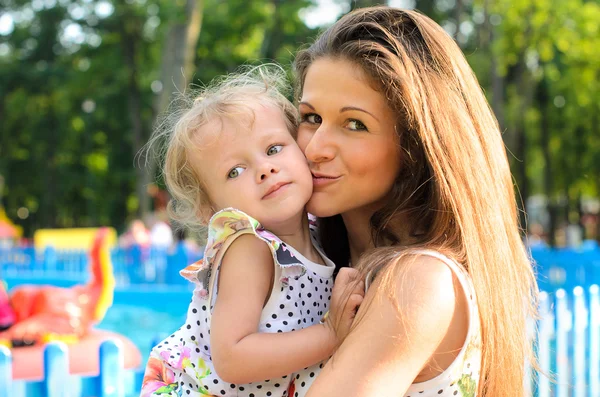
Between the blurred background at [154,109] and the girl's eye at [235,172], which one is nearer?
the girl's eye at [235,172]

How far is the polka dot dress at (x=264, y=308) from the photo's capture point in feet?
5.74

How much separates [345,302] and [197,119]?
0.75 m

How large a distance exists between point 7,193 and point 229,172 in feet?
114

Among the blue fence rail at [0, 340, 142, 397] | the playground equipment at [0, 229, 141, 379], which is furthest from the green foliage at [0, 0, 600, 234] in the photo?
the blue fence rail at [0, 340, 142, 397]

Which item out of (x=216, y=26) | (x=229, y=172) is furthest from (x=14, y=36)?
(x=229, y=172)

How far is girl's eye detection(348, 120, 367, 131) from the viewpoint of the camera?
180cm

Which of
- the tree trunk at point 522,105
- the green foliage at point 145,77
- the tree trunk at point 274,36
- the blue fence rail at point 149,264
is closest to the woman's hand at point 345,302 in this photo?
the blue fence rail at point 149,264

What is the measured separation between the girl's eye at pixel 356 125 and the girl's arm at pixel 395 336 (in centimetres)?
42

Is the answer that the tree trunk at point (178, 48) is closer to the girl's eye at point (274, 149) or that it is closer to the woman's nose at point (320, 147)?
the girl's eye at point (274, 149)

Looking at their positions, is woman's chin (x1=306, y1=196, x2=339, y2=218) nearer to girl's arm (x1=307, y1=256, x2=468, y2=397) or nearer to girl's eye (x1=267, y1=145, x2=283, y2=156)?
girl's eye (x1=267, y1=145, x2=283, y2=156)

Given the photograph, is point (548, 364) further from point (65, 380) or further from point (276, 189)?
point (276, 189)

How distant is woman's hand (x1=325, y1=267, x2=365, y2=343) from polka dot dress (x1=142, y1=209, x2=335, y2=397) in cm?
15

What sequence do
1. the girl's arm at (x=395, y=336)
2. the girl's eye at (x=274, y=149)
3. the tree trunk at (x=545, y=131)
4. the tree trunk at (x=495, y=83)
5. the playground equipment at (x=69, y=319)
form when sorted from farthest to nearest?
1. the tree trunk at (x=545, y=131)
2. the tree trunk at (x=495, y=83)
3. the playground equipment at (x=69, y=319)
4. the girl's eye at (x=274, y=149)
5. the girl's arm at (x=395, y=336)

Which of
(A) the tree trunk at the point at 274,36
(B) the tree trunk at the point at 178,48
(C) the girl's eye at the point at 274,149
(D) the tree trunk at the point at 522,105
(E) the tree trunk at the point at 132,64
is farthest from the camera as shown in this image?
(E) the tree trunk at the point at 132,64
